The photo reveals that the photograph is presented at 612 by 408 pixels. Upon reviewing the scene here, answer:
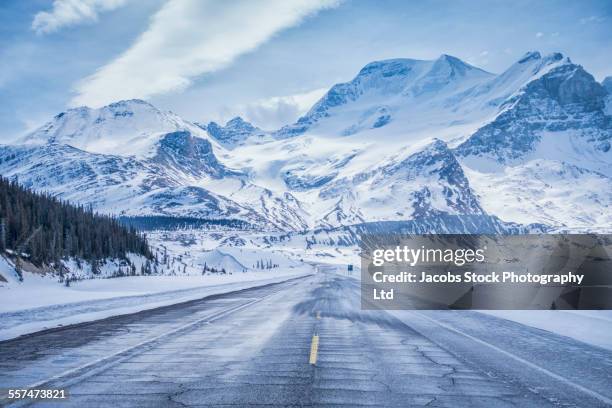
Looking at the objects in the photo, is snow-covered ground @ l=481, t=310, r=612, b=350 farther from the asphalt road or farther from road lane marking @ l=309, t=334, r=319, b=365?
road lane marking @ l=309, t=334, r=319, b=365

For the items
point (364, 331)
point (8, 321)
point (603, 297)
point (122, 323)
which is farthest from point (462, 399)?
point (603, 297)

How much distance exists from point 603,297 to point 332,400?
87.3 ft

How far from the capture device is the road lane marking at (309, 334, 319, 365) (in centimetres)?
990

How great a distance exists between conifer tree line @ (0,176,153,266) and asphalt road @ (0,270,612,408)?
31.8 meters

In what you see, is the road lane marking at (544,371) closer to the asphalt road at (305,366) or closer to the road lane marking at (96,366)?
the asphalt road at (305,366)

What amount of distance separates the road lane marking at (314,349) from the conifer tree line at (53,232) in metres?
33.4

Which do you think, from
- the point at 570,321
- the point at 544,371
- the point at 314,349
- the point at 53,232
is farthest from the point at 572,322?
the point at 53,232

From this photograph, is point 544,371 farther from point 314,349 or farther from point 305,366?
point 314,349

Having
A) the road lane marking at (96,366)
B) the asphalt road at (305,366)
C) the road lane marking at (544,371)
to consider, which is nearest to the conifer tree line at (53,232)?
the asphalt road at (305,366)

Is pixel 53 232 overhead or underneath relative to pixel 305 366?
overhead

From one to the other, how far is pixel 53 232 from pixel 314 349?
48.7 metres

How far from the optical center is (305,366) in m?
9.33

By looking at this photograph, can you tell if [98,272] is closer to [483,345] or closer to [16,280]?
[16,280]

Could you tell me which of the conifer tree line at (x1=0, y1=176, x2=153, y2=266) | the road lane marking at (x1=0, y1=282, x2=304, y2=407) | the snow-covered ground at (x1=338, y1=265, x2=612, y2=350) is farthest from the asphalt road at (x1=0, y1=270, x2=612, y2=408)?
the conifer tree line at (x1=0, y1=176, x2=153, y2=266)
